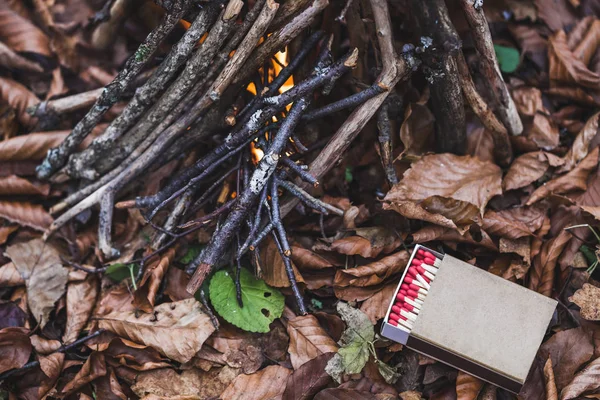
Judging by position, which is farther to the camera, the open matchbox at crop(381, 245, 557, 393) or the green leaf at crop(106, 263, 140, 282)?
the green leaf at crop(106, 263, 140, 282)

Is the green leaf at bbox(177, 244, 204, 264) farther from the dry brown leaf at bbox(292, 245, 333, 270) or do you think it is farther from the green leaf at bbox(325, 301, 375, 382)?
the green leaf at bbox(325, 301, 375, 382)

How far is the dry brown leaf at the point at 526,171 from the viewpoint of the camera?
7.77 feet

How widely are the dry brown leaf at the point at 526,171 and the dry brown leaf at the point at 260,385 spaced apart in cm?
125

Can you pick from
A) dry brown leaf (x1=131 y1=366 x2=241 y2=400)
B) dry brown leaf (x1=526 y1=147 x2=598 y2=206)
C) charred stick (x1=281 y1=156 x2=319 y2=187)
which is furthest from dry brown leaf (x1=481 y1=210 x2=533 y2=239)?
dry brown leaf (x1=131 y1=366 x2=241 y2=400)

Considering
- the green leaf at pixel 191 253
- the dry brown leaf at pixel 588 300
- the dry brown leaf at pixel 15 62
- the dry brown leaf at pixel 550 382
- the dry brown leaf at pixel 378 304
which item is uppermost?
the dry brown leaf at pixel 15 62

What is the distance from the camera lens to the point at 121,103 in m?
2.62

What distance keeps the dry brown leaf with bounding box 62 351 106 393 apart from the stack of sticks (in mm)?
1142

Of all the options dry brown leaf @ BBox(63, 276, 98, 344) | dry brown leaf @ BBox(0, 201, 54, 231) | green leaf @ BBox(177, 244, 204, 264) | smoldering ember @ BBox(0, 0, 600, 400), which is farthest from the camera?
dry brown leaf @ BBox(0, 201, 54, 231)

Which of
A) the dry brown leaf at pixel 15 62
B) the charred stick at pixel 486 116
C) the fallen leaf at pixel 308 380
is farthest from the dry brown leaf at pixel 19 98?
the charred stick at pixel 486 116

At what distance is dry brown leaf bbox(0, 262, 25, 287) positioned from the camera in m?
2.33

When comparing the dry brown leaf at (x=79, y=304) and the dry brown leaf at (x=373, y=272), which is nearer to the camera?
the dry brown leaf at (x=373, y=272)

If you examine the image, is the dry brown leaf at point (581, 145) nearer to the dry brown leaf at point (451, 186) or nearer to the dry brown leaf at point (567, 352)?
the dry brown leaf at point (451, 186)

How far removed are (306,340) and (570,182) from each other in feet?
4.36

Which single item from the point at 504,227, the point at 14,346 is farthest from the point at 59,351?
the point at 504,227
